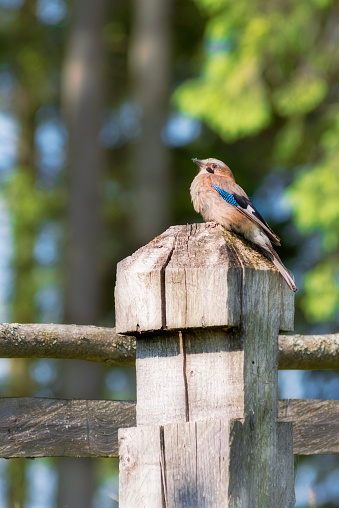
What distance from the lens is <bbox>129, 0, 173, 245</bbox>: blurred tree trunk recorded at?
1255 centimetres

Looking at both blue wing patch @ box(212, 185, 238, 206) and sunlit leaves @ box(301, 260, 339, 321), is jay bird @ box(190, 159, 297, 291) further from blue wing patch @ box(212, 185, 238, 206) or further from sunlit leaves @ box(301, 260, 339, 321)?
sunlit leaves @ box(301, 260, 339, 321)

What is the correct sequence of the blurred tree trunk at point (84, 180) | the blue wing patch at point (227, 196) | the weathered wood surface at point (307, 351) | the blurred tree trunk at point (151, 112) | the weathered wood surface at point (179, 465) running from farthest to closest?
the blurred tree trunk at point (151, 112)
the blurred tree trunk at point (84, 180)
the blue wing patch at point (227, 196)
the weathered wood surface at point (307, 351)
the weathered wood surface at point (179, 465)

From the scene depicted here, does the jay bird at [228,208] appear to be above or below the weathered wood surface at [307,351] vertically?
above

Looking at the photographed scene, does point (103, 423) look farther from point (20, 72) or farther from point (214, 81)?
point (20, 72)

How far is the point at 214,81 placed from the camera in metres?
10.3

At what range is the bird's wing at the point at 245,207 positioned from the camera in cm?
381

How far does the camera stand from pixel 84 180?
1305 cm

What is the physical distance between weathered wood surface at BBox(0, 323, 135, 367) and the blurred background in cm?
258

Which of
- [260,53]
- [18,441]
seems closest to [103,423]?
[18,441]

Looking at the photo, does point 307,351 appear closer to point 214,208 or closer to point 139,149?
point 214,208

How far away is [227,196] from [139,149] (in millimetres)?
8677

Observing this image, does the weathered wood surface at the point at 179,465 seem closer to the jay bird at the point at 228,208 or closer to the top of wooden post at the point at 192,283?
Result: the top of wooden post at the point at 192,283

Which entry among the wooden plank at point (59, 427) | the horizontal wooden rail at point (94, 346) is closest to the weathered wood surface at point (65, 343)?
the horizontal wooden rail at point (94, 346)

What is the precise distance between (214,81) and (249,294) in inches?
326
